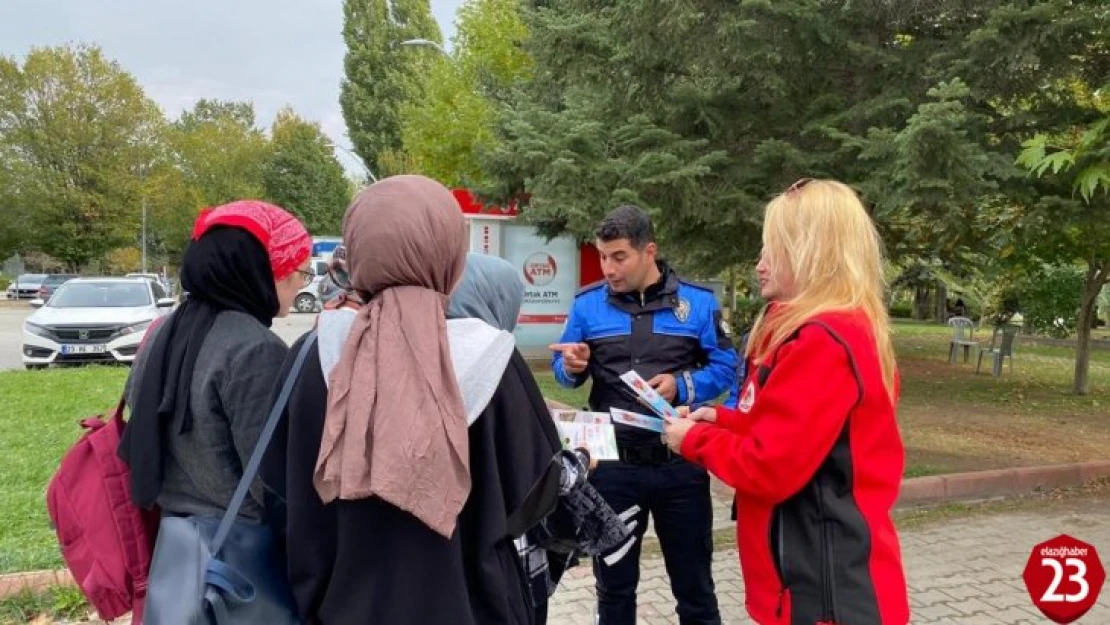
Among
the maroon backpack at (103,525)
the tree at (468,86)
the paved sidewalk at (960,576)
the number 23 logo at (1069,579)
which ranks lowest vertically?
the paved sidewalk at (960,576)

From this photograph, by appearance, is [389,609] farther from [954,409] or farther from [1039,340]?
[1039,340]

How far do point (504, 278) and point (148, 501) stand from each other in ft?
3.65

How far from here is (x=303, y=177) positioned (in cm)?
5278

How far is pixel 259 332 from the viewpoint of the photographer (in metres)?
2.09

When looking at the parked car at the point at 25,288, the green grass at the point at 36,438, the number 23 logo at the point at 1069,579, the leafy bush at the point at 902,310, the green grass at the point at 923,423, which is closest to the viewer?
the number 23 logo at the point at 1069,579

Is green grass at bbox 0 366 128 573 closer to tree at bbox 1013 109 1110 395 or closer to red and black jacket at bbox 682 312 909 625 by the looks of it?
red and black jacket at bbox 682 312 909 625

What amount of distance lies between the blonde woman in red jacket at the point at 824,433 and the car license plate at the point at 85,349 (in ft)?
41.6

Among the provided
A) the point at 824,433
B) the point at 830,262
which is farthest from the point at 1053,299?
the point at 824,433

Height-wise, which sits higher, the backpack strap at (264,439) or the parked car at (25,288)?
the backpack strap at (264,439)

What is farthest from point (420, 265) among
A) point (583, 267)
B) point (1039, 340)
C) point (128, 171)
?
point (128, 171)

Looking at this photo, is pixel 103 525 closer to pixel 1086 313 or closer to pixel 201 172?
pixel 1086 313

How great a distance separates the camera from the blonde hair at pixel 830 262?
80.1 inches

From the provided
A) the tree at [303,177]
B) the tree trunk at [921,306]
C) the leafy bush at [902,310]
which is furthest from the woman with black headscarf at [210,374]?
the tree at [303,177]

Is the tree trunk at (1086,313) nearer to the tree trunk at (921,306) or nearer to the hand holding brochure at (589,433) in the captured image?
the hand holding brochure at (589,433)
